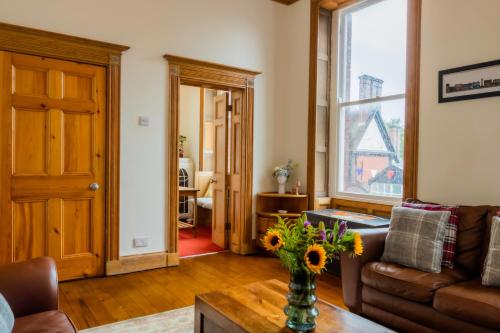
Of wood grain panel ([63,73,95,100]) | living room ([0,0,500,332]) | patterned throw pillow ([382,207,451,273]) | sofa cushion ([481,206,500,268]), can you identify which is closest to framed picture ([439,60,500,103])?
living room ([0,0,500,332])

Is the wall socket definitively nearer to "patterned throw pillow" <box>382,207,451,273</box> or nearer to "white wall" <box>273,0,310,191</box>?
"white wall" <box>273,0,310,191</box>

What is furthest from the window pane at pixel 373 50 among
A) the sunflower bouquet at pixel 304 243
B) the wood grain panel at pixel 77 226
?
the wood grain panel at pixel 77 226

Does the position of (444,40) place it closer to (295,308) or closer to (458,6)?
(458,6)

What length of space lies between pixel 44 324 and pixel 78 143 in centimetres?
238

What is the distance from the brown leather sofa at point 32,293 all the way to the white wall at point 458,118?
3.10m

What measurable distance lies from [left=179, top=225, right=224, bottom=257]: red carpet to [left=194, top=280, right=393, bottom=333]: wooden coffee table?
266cm

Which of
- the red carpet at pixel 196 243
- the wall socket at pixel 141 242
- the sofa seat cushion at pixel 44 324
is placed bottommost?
the red carpet at pixel 196 243

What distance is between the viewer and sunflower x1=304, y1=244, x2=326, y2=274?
64.5 inches

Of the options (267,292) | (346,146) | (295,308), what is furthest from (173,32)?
(295,308)

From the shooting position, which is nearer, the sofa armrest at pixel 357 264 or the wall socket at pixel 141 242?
the sofa armrest at pixel 357 264

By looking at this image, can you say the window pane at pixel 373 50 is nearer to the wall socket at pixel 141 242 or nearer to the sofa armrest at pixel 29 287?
the wall socket at pixel 141 242

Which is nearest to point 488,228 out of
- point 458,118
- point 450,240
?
point 450,240

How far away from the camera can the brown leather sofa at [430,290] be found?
2141mm

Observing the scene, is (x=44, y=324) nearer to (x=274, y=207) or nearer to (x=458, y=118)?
(x=458, y=118)
